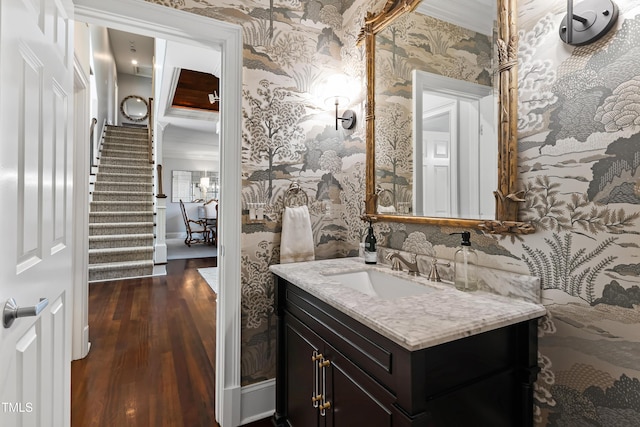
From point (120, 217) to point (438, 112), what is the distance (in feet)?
18.6

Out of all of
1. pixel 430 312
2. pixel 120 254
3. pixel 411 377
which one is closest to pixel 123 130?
pixel 120 254

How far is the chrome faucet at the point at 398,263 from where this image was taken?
155 centimetres

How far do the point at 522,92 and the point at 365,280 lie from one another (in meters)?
1.08

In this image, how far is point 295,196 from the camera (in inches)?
79.0

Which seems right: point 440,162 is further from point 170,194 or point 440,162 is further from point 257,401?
point 170,194

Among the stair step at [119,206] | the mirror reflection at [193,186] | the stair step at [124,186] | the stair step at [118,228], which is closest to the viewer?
the stair step at [118,228]

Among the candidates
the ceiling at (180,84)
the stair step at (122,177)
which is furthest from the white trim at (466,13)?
the stair step at (122,177)

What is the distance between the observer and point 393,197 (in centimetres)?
176

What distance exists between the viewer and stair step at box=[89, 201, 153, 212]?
5.51 m

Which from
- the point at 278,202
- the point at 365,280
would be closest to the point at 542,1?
the point at 365,280

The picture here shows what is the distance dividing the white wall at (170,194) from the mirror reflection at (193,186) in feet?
0.35

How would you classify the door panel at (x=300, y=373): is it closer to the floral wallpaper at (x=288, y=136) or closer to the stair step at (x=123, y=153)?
the floral wallpaper at (x=288, y=136)

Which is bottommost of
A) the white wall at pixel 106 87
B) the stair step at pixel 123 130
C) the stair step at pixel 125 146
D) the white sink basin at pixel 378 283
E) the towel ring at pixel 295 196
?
the white sink basin at pixel 378 283

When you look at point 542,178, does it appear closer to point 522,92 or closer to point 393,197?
point 522,92
